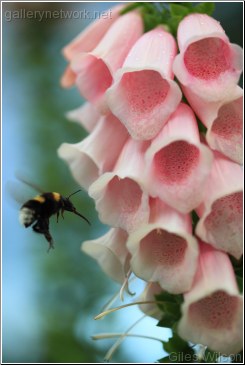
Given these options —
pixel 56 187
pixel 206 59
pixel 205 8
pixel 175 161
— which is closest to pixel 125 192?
pixel 175 161

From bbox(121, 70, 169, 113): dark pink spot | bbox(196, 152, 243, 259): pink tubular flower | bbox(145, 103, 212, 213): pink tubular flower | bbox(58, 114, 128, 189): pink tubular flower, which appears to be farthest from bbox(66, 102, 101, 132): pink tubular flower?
bbox(196, 152, 243, 259): pink tubular flower

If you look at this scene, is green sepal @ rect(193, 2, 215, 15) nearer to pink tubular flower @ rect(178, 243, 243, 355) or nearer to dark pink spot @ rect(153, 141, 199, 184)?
dark pink spot @ rect(153, 141, 199, 184)

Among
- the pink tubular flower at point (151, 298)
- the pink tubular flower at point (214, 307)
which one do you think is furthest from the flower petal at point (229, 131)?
the pink tubular flower at point (151, 298)

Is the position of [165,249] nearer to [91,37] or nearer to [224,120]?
[224,120]

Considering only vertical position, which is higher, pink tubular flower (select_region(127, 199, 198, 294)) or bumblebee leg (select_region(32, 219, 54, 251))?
pink tubular flower (select_region(127, 199, 198, 294))

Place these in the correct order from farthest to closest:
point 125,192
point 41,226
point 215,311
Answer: point 41,226, point 125,192, point 215,311

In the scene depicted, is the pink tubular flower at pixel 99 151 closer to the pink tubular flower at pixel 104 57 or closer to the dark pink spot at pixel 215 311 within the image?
the pink tubular flower at pixel 104 57
